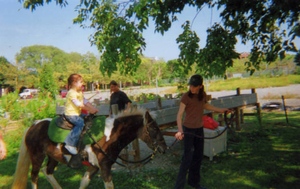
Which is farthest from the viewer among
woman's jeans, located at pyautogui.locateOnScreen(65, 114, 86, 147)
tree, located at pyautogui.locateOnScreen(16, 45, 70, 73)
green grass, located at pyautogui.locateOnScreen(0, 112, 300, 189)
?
tree, located at pyautogui.locateOnScreen(16, 45, 70, 73)

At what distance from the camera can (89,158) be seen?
10.4 feet

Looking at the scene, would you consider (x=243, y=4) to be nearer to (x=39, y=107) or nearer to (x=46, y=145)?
(x=46, y=145)

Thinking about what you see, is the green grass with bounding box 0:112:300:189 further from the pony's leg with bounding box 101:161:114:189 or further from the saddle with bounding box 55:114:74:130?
the saddle with bounding box 55:114:74:130

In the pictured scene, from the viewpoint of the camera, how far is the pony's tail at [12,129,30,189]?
367 centimetres

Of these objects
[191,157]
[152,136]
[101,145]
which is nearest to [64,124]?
[101,145]

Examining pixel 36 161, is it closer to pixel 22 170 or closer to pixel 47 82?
pixel 22 170

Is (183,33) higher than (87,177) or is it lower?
higher

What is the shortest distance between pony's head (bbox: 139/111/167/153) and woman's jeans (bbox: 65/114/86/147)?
3.65 feet

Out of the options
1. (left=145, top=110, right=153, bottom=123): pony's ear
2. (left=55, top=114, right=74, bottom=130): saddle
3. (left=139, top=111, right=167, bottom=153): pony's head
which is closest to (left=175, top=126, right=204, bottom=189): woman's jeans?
(left=139, top=111, right=167, bottom=153): pony's head

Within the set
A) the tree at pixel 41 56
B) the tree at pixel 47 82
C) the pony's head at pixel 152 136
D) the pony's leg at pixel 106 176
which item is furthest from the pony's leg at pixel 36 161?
the tree at pixel 41 56

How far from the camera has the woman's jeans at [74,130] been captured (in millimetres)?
3219

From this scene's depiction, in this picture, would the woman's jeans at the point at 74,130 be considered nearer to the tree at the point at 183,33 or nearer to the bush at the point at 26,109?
the tree at the point at 183,33

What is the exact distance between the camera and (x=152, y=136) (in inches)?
126

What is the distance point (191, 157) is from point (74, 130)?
2163 mm
